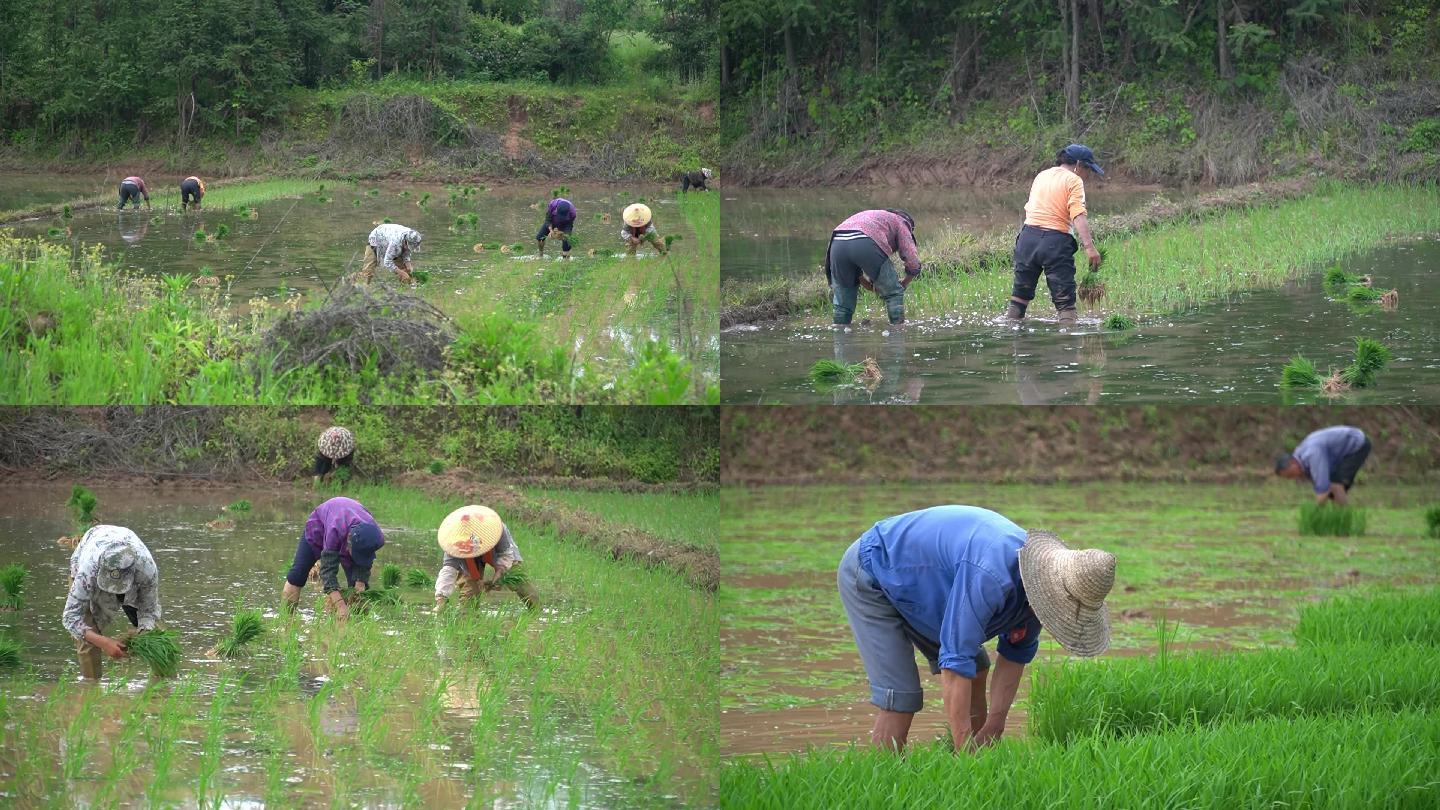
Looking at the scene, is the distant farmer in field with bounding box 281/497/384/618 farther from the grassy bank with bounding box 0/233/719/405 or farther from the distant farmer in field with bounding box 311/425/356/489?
the distant farmer in field with bounding box 311/425/356/489

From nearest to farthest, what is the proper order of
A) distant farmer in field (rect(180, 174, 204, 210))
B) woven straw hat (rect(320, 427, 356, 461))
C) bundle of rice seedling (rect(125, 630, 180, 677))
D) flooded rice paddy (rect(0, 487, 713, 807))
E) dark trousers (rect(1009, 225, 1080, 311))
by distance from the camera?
flooded rice paddy (rect(0, 487, 713, 807)) < bundle of rice seedling (rect(125, 630, 180, 677)) < dark trousers (rect(1009, 225, 1080, 311)) < woven straw hat (rect(320, 427, 356, 461)) < distant farmer in field (rect(180, 174, 204, 210))

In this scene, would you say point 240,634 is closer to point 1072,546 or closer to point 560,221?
point 560,221

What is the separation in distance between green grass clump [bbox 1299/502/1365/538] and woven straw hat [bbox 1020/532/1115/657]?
664cm

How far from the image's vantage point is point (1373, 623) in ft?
20.5

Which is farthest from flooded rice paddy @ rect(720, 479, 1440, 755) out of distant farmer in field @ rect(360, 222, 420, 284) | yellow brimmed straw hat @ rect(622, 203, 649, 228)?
distant farmer in field @ rect(360, 222, 420, 284)

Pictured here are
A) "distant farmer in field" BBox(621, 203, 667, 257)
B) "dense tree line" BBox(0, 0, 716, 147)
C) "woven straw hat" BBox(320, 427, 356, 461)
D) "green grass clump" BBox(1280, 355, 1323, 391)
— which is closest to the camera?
"green grass clump" BBox(1280, 355, 1323, 391)

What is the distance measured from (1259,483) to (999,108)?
6.32 m

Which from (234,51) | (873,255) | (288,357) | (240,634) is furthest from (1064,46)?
(240,634)

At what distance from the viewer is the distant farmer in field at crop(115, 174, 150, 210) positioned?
348 inches

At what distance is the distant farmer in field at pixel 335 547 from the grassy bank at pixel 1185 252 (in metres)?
2.62

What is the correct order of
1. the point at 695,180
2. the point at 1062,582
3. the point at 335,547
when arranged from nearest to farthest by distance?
the point at 1062,582 < the point at 335,547 < the point at 695,180

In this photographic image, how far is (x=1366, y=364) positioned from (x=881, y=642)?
3611 millimetres

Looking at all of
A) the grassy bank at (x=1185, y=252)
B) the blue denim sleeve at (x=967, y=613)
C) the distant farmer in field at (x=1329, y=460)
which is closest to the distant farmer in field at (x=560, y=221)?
the grassy bank at (x=1185, y=252)

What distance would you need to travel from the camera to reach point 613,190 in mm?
12148
